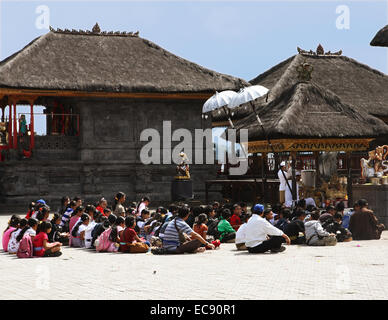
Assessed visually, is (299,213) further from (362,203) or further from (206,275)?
(206,275)

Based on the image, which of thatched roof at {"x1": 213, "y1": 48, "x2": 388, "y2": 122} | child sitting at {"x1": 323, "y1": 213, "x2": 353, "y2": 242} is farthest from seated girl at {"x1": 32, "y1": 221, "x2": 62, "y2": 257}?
thatched roof at {"x1": 213, "y1": 48, "x2": 388, "y2": 122}

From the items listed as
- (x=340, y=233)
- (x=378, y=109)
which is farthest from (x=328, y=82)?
(x=340, y=233)

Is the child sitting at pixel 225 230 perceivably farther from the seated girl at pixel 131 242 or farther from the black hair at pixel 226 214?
the seated girl at pixel 131 242

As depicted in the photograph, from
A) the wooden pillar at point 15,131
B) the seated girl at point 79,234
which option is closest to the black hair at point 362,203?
the seated girl at point 79,234

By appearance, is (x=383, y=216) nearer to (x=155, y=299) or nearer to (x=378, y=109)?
(x=155, y=299)

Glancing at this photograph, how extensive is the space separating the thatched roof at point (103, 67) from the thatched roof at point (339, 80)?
8.82ft

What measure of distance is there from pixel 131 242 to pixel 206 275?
13.0 feet

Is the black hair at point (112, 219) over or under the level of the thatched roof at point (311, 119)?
under

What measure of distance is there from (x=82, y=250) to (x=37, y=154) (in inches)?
580

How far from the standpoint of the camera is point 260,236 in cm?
1341

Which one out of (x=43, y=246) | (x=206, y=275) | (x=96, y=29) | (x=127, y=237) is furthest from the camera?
(x=96, y=29)

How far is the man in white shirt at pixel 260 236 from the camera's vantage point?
13242 mm

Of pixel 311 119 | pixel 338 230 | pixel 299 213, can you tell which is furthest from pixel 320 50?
pixel 299 213

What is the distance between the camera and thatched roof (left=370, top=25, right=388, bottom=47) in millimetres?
19125
